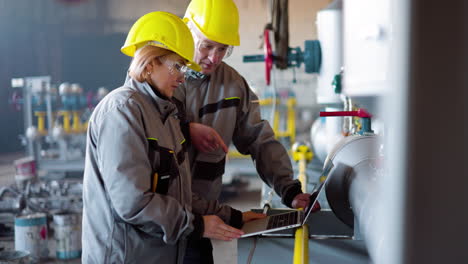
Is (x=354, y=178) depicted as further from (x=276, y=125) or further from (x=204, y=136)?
(x=276, y=125)

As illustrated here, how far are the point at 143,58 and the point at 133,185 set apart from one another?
310mm

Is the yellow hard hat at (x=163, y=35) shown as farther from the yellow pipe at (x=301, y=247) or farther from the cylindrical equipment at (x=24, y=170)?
the cylindrical equipment at (x=24, y=170)

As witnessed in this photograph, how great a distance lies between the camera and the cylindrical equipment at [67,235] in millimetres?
3402

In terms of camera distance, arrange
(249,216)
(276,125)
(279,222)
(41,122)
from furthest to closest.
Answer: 1. (276,125)
2. (41,122)
3. (249,216)
4. (279,222)

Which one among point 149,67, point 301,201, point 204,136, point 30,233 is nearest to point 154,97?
point 149,67

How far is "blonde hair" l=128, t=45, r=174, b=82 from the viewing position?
1170mm

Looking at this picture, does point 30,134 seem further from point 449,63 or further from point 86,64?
point 449,63

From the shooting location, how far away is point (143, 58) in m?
1.17

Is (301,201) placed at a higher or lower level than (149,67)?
lower

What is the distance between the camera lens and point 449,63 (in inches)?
12.5

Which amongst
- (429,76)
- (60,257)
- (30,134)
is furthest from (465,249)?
(30,134)

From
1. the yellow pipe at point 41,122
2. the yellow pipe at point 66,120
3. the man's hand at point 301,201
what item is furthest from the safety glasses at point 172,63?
the yellow pipe at point 66,120

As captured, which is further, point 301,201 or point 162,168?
point 301,201

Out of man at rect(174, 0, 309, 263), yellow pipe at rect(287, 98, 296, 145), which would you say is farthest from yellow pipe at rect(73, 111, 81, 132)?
man at rect(174, 0, 309, 263)
